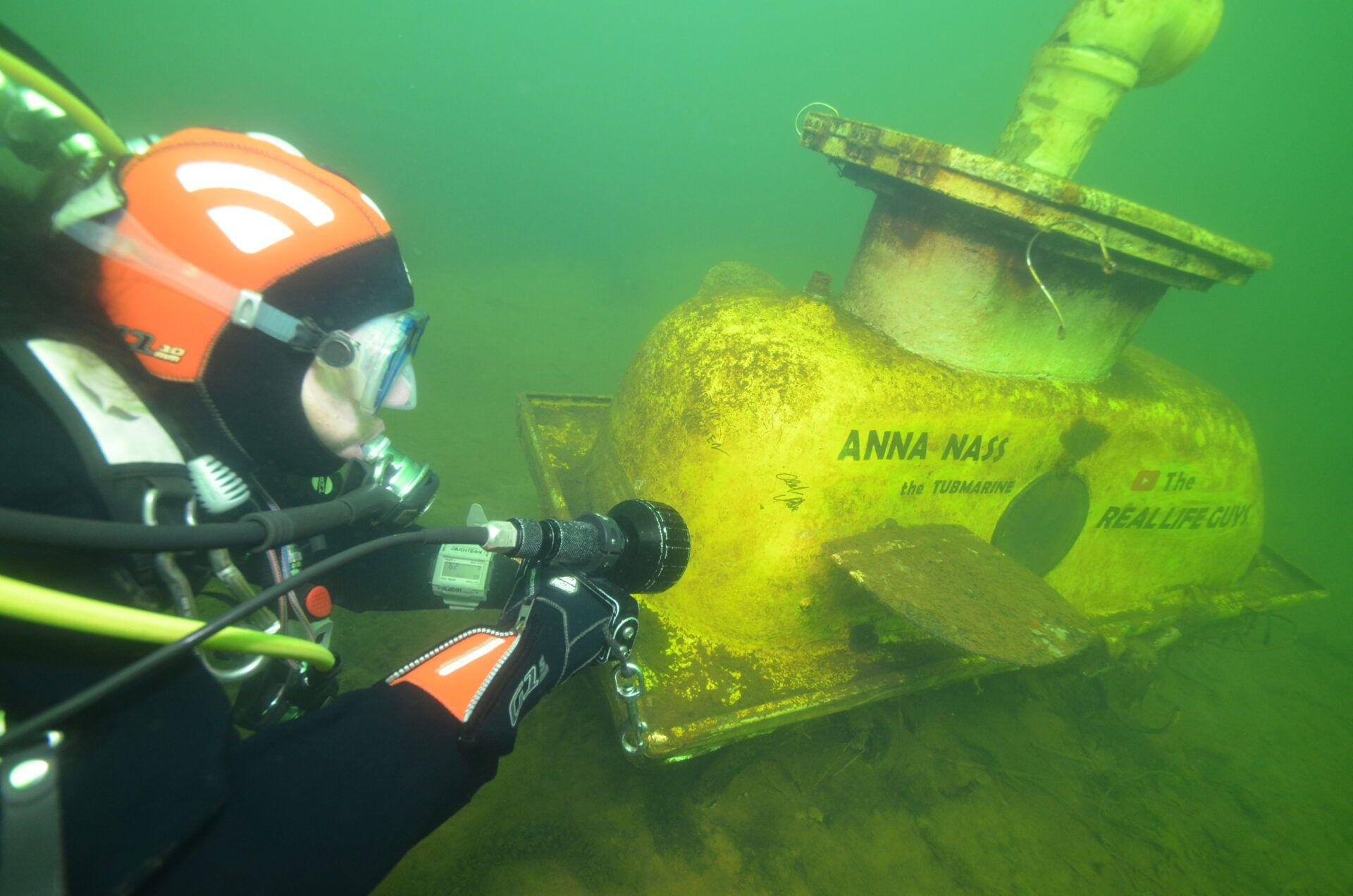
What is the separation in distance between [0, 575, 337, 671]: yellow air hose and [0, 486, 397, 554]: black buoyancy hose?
0.06 metres

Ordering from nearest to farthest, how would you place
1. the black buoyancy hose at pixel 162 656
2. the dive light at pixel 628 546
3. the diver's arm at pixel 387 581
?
the black buoyancy hose at pixel 162 656
the dive light at pixel 628 546
the diver's arm at pixel 387 581

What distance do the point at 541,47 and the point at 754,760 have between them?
365ft

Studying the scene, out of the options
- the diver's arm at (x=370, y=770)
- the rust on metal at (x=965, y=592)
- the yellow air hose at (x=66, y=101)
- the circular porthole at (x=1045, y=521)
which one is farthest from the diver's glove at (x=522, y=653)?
the circular porthole at (x=1045, y=521)

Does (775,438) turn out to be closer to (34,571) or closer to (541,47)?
(34,571)

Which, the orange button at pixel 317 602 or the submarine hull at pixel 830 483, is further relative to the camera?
the submarine hull at pixel 830 483

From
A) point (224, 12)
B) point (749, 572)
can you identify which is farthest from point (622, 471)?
point (224, 12)

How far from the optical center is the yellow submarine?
2420mm

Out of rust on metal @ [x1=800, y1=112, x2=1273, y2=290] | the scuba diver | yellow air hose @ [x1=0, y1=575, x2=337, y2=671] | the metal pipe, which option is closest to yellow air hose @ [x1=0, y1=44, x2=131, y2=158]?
the scuba diver

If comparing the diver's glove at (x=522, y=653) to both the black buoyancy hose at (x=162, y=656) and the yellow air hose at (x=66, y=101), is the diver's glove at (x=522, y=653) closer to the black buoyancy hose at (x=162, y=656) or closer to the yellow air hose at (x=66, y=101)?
the black buoyancy hose at (x=162, y=656)

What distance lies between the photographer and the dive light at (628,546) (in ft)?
5.27

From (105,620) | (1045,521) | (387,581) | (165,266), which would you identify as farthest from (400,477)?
(1045,521)

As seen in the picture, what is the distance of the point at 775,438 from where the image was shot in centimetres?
245

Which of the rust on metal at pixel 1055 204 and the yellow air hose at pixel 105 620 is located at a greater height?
the rust on metal at pixel 1055 204

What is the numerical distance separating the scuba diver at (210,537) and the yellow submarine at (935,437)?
780 mm
